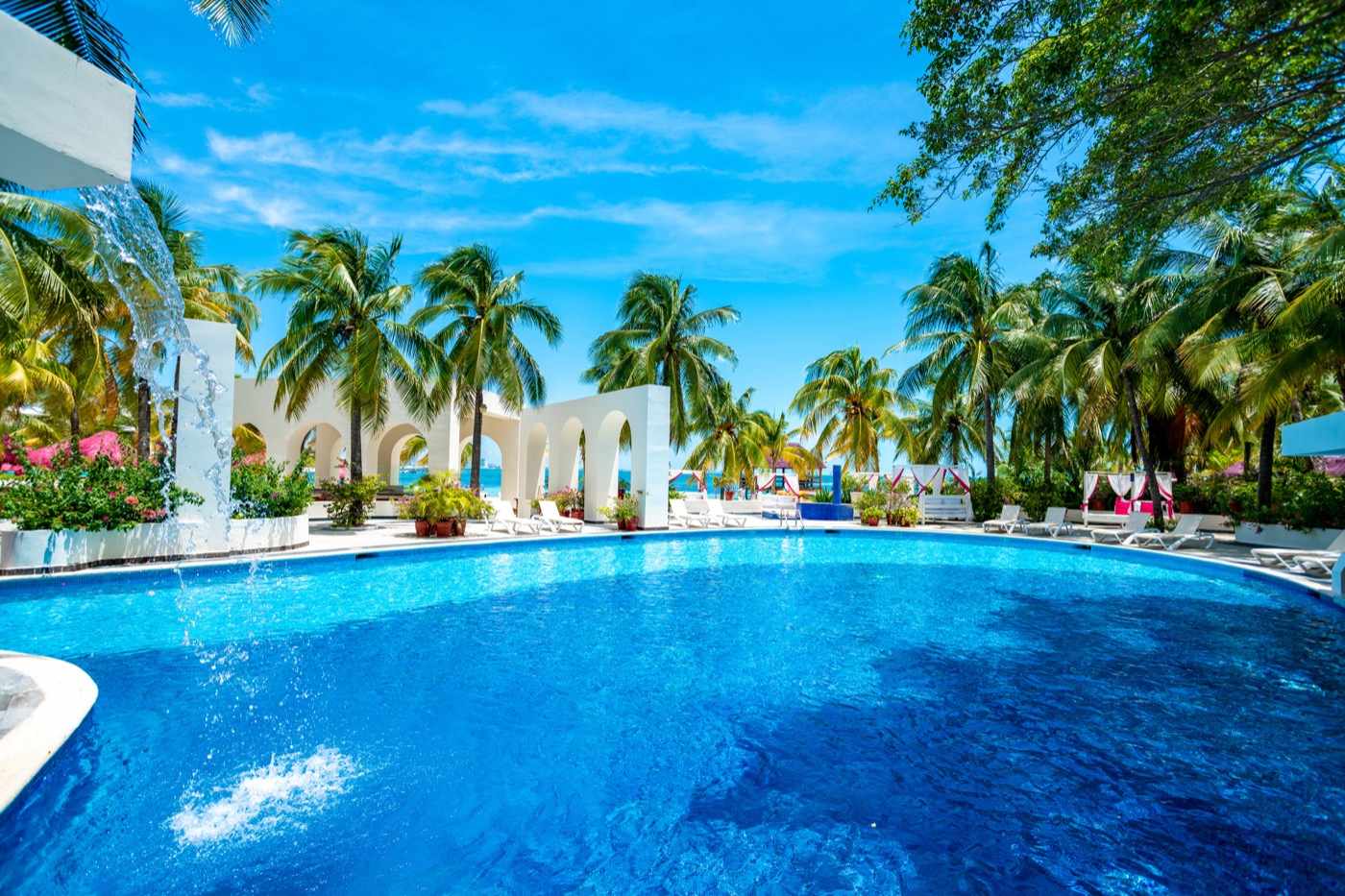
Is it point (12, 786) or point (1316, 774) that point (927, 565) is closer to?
point (1316, 774)

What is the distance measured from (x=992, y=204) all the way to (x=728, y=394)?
23199 millimetres

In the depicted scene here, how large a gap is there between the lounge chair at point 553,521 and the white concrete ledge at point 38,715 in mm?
12038

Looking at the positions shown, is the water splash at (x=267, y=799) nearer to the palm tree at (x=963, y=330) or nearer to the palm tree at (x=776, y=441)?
the palm tree at (x=963, y=330)

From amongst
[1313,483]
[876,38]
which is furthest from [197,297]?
[1313,483]

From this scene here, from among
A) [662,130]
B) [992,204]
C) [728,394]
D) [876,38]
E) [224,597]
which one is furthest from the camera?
[728,394]

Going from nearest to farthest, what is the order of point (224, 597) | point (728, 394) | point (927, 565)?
point (224, 597), point (927, 565), point (728, 394)

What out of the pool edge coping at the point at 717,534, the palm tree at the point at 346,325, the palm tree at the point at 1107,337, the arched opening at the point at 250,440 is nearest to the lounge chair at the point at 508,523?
the pool edge coping at the point at 717,534

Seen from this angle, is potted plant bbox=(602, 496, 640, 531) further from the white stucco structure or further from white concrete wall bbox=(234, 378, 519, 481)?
the white stucco structure

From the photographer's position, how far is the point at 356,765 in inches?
166

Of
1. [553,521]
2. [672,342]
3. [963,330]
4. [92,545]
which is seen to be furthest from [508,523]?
[963,330]

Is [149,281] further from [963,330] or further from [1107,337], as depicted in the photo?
[963,330]

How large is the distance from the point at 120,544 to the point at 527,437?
594 inches

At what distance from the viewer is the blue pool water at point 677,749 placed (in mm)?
3256

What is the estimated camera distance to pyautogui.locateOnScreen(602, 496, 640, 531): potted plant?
59.0ft
